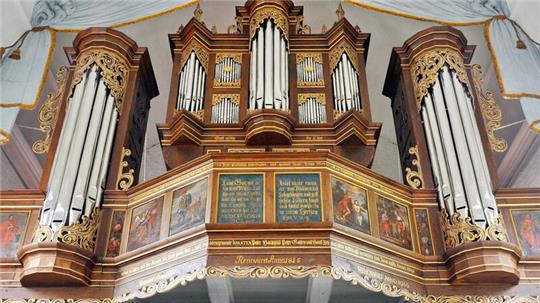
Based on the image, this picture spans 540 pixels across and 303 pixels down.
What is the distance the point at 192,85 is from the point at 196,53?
846mm

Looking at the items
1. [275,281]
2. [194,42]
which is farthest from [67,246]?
[194,42]

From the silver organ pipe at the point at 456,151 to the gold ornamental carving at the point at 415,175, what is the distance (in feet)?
0.72

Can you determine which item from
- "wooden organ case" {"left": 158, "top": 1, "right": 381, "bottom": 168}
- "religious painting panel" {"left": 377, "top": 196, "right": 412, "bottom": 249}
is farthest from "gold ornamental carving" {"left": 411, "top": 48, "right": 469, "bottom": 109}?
"religious painting panel" {"left": 377, "top": 196, "right": 412, "bottom": 249}

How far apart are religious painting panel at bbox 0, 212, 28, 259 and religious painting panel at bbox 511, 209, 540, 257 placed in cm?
638

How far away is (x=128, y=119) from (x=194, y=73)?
1456 mm

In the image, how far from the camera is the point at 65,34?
42.1 feet

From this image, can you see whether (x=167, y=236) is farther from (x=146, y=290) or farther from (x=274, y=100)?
(x=274, y=100)

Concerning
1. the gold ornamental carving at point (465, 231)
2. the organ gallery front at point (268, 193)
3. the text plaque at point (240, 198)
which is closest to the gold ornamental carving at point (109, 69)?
the organ gallery front at point (268, 193)

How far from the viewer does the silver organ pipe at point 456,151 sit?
336 inches

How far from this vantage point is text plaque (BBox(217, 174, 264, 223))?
25.5 feet

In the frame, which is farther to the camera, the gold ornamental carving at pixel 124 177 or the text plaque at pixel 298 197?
the gold ornamental carving at pixel 124 177

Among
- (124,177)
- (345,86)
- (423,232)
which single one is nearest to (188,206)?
(124,177)

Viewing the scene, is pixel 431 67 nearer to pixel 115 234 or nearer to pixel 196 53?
A: pixel 196 53

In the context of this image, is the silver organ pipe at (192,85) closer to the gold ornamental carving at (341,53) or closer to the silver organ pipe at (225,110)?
the silver organ pipe at (225,110)
